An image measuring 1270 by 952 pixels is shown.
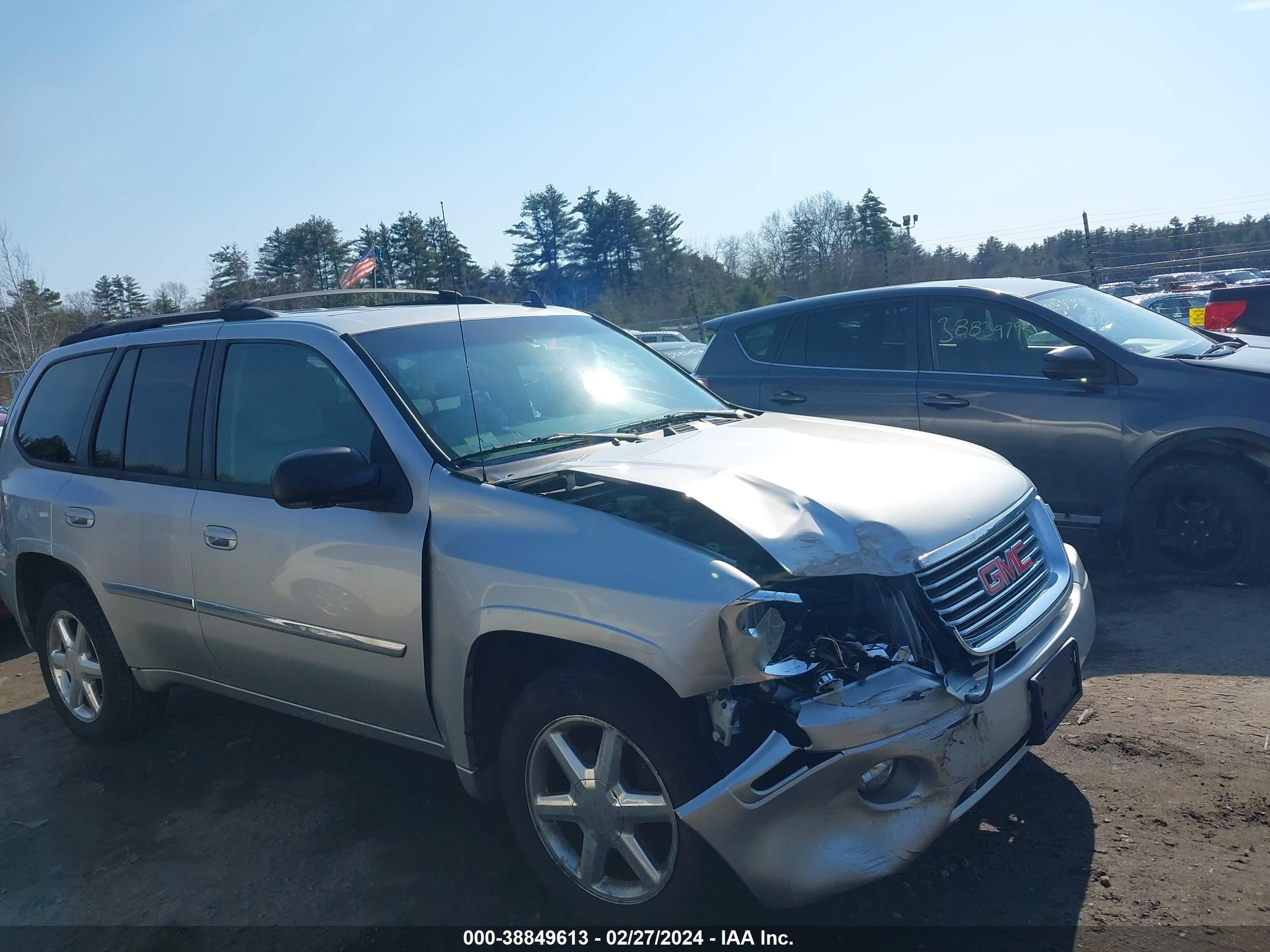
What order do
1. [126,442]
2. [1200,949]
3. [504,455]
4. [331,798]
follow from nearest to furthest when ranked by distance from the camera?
[1200,949] < [504,455] < [331,798] < [126,442]

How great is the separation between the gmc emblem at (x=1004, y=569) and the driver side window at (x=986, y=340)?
3045 mm

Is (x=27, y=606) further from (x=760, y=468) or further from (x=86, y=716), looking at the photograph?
(x=760, y=468)

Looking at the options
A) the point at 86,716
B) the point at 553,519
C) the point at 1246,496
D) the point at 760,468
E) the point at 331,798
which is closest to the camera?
the point at 553,519

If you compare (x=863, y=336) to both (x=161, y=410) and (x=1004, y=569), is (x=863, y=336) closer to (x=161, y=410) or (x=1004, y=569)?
(x=1004, y=569)

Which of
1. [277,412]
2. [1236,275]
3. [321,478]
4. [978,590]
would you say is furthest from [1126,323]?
[1236,275]

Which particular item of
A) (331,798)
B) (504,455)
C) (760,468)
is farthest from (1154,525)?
(331,798)

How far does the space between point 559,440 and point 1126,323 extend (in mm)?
4361

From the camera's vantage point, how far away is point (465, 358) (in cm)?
359

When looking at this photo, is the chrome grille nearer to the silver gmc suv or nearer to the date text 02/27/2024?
the silver gmc suv

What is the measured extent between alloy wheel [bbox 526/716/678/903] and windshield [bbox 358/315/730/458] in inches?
40.6

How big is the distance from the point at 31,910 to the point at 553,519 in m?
2.33

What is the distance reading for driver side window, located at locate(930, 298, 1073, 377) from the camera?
6.02 meters

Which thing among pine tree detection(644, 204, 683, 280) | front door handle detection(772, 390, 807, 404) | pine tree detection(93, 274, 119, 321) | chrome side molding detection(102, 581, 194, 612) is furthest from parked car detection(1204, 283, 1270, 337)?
pine tree detection(93, 274, 119, 321)

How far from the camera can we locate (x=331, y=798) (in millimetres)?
3943
